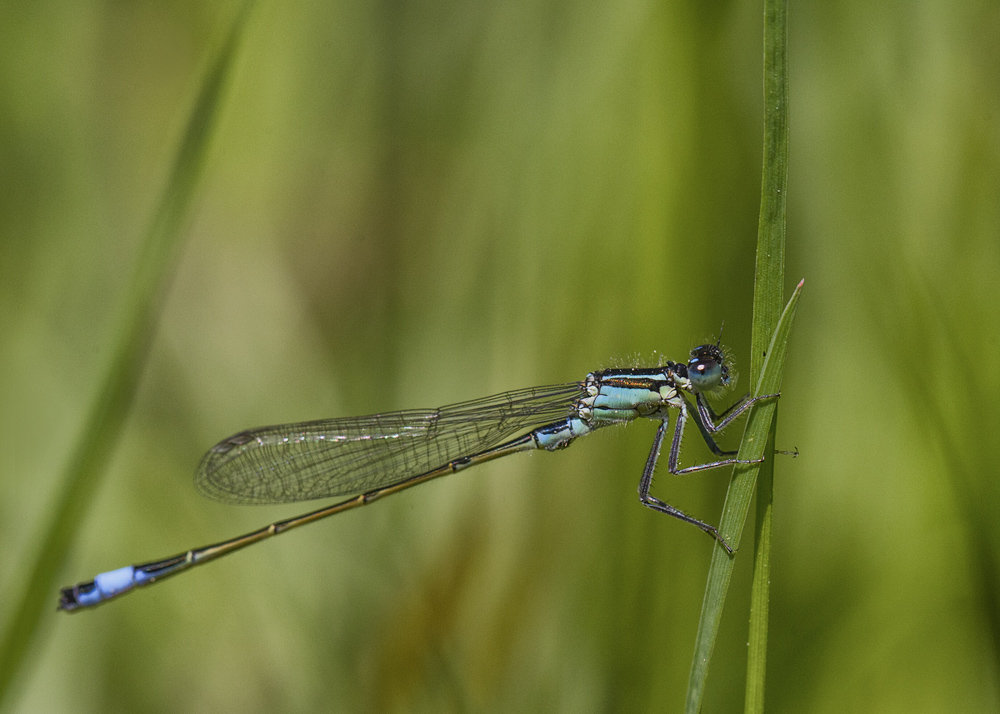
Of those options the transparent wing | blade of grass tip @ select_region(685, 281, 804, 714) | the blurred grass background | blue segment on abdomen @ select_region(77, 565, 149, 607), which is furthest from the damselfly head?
blue segment on abdomen @ select_region(77, 565, 149, 607)

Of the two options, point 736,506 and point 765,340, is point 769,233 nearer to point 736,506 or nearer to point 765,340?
point 765,340

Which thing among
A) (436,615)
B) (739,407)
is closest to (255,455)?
(436,615)

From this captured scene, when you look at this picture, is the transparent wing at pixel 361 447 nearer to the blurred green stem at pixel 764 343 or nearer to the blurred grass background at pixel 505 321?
the blurred grass background at pixel 505 321

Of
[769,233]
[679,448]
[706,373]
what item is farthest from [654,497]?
[769,233]

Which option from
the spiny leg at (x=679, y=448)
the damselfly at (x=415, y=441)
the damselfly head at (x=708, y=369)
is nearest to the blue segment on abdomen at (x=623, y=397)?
the damselfly at (x=415, y=441)

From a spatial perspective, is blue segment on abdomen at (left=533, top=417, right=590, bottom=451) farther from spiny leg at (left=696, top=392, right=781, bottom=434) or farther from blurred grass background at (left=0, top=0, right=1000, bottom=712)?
spiny leg at (left=696, top=392, right=781, bottom=434)

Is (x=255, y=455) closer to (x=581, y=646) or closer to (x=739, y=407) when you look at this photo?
(x=581, y=646)
